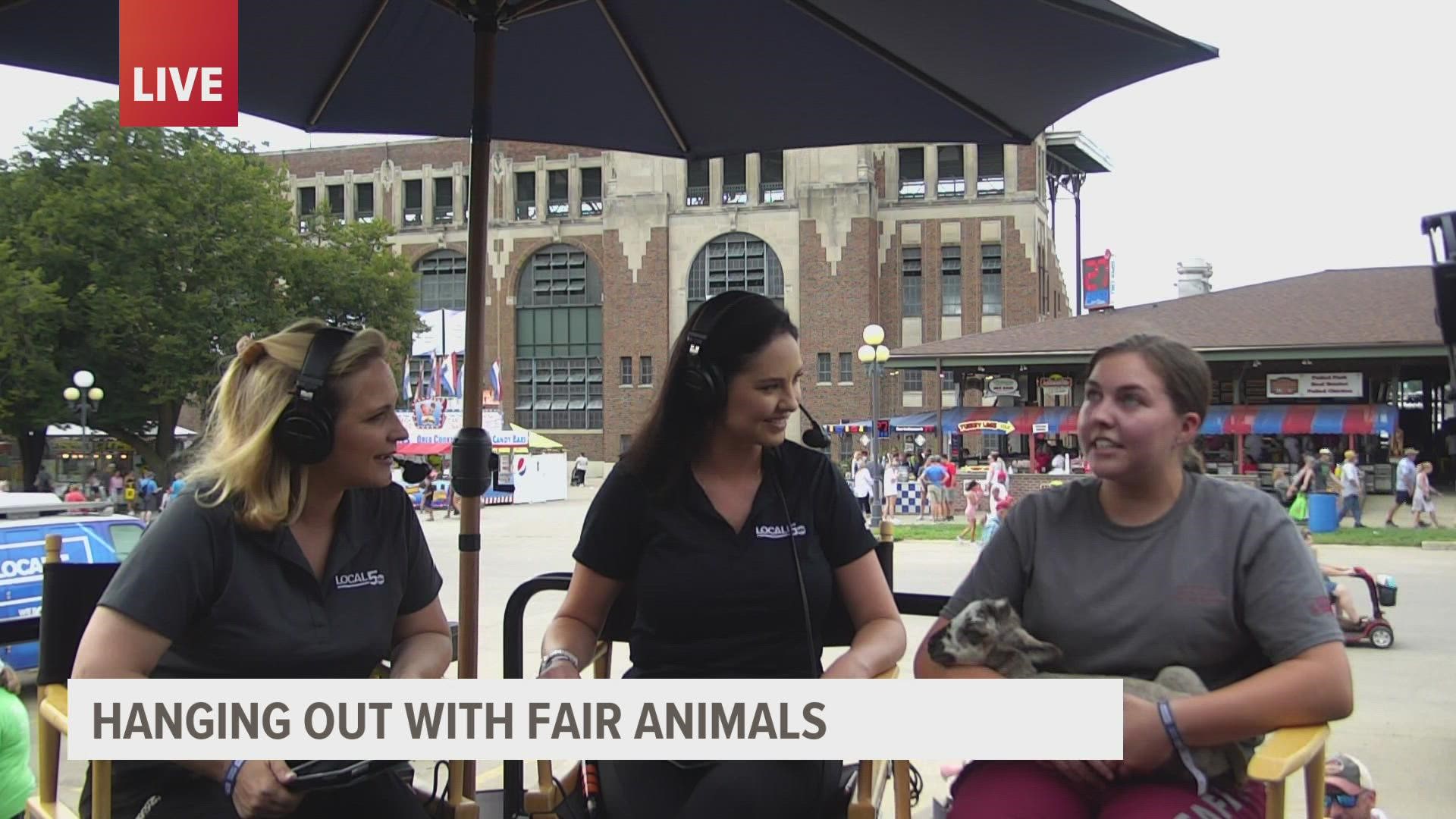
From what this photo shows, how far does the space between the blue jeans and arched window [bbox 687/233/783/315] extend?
32379 millimetres

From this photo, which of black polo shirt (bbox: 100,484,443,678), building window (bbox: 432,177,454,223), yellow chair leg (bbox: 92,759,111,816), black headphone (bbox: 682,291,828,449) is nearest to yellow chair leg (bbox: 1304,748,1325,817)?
black headphone (bbox: 682,291,828,449)

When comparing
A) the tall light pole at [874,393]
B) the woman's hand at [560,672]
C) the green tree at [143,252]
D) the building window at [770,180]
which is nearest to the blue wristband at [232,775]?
the woman's hand at [560,672]

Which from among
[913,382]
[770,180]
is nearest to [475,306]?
[913,382]

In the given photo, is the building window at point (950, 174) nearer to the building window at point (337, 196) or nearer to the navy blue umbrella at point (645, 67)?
the building window at point (337, 196)

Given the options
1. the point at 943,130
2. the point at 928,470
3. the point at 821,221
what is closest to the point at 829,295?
the point at 821,221

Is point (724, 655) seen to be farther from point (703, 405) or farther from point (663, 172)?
point (663, 172)

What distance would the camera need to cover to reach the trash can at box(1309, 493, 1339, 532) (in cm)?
2111

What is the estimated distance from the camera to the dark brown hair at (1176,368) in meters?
2.41

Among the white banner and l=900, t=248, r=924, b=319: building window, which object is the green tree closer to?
l=900, t=248, r=924, b=319: building window

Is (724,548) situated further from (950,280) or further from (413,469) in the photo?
(950,280)

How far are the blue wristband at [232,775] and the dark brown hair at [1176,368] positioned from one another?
196 cm

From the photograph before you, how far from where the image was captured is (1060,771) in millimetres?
2162

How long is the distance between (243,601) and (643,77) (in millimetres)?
2250

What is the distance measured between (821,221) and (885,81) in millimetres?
49881
